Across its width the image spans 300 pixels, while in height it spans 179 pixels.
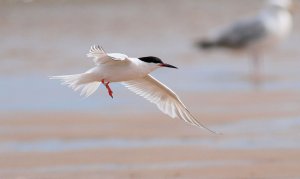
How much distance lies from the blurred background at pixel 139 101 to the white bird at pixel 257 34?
0.90ft

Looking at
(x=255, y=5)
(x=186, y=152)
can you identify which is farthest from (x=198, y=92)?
(x=255, y=5)

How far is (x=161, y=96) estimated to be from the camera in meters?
9.41

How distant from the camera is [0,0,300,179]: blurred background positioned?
9.52 metres

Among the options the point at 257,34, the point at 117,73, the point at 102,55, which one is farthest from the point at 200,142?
the point at 257,34

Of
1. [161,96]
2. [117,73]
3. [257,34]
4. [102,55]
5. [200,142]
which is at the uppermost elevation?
[257,34]

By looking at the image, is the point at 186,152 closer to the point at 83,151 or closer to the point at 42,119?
the point at 83,151

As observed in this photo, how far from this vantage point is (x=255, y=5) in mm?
20438

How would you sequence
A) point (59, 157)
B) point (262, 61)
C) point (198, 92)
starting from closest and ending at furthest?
point (59, 157) < point (198, 92) < point (262, 61)

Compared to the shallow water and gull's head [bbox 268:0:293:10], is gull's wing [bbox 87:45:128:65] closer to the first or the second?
the shallow water

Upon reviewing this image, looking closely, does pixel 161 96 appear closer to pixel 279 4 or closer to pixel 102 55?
pixel 102 55

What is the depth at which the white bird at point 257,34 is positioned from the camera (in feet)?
53.1

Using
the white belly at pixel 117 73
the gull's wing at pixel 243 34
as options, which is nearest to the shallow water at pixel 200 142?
the white belly at pixel 117 73

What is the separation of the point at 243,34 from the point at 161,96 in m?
7.30

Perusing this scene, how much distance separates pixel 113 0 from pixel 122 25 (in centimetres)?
252
